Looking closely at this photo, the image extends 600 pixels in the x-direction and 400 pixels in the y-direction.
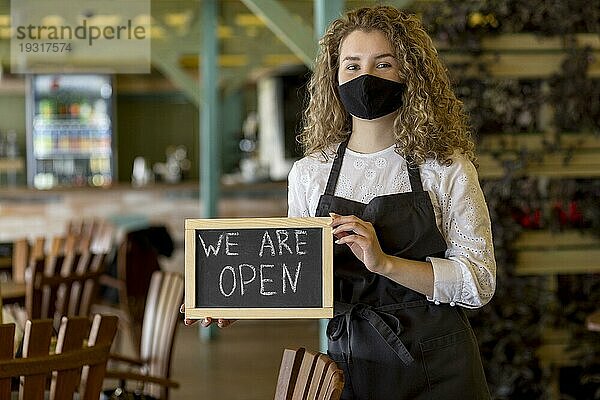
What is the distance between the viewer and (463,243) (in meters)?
2.66

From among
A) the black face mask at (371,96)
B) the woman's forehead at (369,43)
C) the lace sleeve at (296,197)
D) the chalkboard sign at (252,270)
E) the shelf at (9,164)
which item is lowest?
the chalkboard sign at (252,270)

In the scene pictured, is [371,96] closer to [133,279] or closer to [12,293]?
[12,293]

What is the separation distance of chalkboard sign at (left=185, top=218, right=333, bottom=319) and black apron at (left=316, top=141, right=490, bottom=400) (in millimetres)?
144

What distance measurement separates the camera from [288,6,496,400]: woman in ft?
8.69

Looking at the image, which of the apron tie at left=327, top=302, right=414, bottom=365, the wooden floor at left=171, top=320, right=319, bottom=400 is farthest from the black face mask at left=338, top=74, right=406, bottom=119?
the wooden floor at left=171, top=320, right=319, bottom=400

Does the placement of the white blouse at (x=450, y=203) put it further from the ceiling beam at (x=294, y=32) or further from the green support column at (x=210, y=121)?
the green support column at (x=210, y=121)

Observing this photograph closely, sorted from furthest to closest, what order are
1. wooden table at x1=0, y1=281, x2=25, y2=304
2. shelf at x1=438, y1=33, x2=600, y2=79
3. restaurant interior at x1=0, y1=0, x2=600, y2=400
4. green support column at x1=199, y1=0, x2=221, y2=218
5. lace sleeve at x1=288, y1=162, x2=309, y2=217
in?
green support column at x1=199, y1=0, x2=221, y2=218
shelf at x1=438, y1=33, x2=600, y2=79
wooden table at x1=0, y1=281, x2=25, y2=304
restaurant interior at x1=0, y1=0, x2=600, y2=400
lace sleeve at x1=288, y1=162, x2=309, y2=217

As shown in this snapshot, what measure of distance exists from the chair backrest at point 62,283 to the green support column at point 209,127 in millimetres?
2707

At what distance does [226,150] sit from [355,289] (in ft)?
39.8

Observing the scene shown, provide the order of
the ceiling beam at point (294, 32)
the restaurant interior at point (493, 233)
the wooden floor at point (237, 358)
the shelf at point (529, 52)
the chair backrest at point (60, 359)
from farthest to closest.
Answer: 1. the wooden floor at point (237, 358)
2. the shelf at point (529, 52)
3. the ceiling beam at point (294, 32)
4. the restaurant interior at point (493, 233)
5. the chair backrest at point (60, 359)

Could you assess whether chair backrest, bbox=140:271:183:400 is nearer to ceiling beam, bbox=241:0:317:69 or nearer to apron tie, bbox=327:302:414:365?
ceiling beam, bbox=241:0:317:69

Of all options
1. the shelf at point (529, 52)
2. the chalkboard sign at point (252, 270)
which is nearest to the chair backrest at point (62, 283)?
the shelf at point (529, 52)

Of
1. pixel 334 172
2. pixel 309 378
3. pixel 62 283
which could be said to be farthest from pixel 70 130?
pixel 309 378

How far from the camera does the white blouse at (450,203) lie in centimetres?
262
